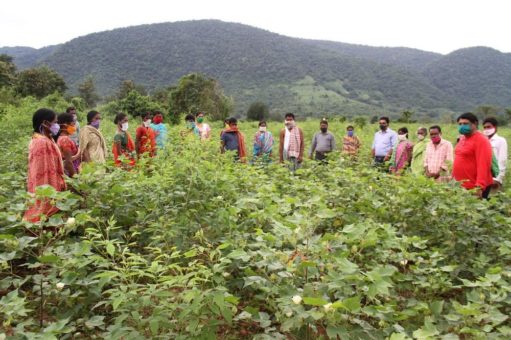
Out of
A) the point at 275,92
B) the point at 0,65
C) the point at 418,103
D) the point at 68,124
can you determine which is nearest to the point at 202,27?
the point at 275,92

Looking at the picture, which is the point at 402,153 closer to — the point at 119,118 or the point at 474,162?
the point at 474,162

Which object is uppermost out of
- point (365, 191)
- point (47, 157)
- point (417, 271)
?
point (47, 157)

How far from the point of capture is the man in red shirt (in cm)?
410

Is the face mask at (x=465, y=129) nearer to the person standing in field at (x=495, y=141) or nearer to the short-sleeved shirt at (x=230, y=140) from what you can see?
the person standing in field at (x=495, y=141)

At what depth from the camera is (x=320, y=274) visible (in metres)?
2.15

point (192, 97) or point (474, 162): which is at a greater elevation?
point (192, 97)

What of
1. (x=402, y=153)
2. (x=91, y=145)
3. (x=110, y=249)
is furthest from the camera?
(x=402, y=153)

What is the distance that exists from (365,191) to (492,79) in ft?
355

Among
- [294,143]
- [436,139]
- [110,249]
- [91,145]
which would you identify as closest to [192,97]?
[294,143]

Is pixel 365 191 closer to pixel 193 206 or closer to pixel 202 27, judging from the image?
pixel 193 206

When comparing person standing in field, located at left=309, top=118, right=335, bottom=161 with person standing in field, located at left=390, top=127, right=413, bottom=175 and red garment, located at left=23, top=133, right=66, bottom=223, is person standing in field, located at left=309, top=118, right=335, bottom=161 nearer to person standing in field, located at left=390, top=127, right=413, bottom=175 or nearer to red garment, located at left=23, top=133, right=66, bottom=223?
person standing in field, located at left=390, top=127, right=413, bottom=175

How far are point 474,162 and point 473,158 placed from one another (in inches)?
1.8

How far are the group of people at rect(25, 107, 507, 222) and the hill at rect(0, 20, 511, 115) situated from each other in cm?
5658

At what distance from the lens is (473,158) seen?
14.1 feet
